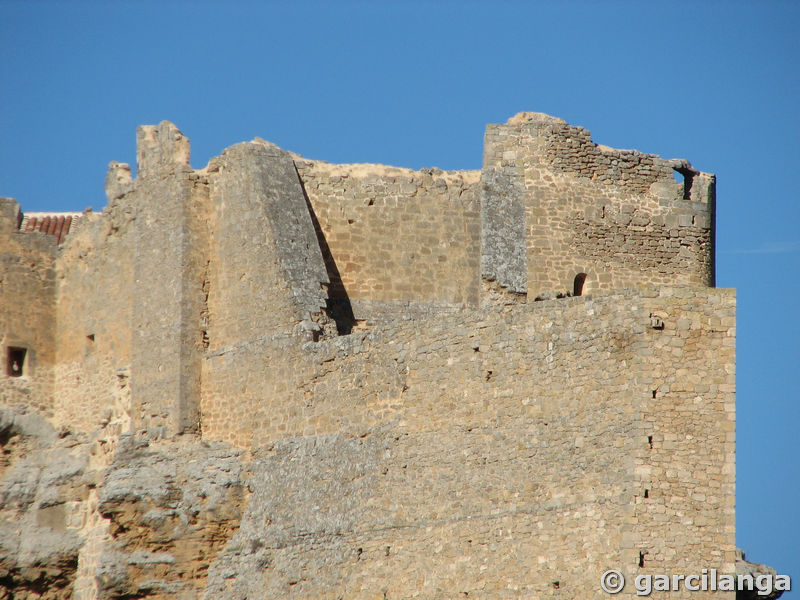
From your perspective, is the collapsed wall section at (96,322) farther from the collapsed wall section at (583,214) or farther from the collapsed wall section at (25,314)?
the collapsed wall section at (583,214)

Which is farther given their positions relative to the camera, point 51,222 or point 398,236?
point 51,222

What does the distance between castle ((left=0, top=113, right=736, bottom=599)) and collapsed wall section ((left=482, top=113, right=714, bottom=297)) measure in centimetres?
3

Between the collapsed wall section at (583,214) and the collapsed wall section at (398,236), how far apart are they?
22.5 inches

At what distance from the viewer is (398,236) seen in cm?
2781

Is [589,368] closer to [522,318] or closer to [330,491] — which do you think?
[522,318]

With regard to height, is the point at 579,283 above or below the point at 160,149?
below

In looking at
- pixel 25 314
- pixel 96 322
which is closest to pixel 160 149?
pixel 96 322

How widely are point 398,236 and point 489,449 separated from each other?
235 inches

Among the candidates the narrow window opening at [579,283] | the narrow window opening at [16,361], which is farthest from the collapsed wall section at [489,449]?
the narrow window opening at [16,361]

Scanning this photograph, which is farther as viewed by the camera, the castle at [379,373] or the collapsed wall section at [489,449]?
the castle at [379,373]

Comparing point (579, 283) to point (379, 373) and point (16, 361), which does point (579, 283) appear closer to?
point (379, 373)

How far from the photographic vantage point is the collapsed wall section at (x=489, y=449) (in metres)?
20.6

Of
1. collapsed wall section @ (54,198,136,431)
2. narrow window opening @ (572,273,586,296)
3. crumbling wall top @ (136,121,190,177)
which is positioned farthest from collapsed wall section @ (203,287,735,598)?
narrow window opening @ (572,273,586,296)

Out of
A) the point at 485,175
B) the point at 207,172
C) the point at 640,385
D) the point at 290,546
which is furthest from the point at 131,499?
the point at 640,385
